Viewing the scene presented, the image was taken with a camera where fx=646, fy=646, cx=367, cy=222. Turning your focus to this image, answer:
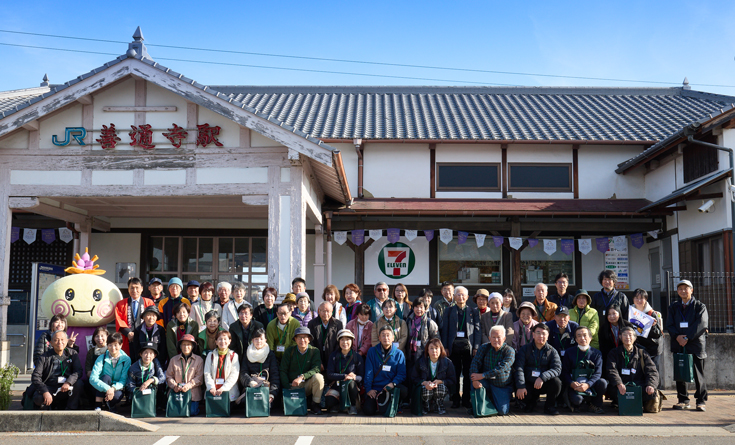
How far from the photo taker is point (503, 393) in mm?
8195

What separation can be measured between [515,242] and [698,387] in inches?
239

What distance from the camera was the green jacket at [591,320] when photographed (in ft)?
29.0

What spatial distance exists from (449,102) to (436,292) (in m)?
7.32

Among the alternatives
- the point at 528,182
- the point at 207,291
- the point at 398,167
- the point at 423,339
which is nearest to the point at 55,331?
the point at 207,291

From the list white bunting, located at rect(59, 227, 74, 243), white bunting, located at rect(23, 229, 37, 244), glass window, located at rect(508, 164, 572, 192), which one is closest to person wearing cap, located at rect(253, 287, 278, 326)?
white bunting, located at rect(59, 227, 74, 243)

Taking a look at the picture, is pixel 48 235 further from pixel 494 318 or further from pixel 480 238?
pixel 494 318

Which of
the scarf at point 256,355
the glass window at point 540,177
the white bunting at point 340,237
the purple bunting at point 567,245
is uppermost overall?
the glass window at point 540,177

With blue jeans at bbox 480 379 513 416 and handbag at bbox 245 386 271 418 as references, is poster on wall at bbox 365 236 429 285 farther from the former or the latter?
handbag at bbox 245 386 271 418

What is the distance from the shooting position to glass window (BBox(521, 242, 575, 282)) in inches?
619

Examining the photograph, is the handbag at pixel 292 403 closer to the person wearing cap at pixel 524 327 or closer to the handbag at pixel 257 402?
the handbag at pixel 257 402

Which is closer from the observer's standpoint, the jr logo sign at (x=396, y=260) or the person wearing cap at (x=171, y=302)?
the person wearing cap at (x=171, y=302)

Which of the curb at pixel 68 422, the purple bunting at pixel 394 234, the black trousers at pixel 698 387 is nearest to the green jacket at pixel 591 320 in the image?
the black trousers at pixel 698 387

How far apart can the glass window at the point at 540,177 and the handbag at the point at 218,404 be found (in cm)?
947

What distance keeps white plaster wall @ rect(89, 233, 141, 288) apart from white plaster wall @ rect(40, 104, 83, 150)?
504 cm
